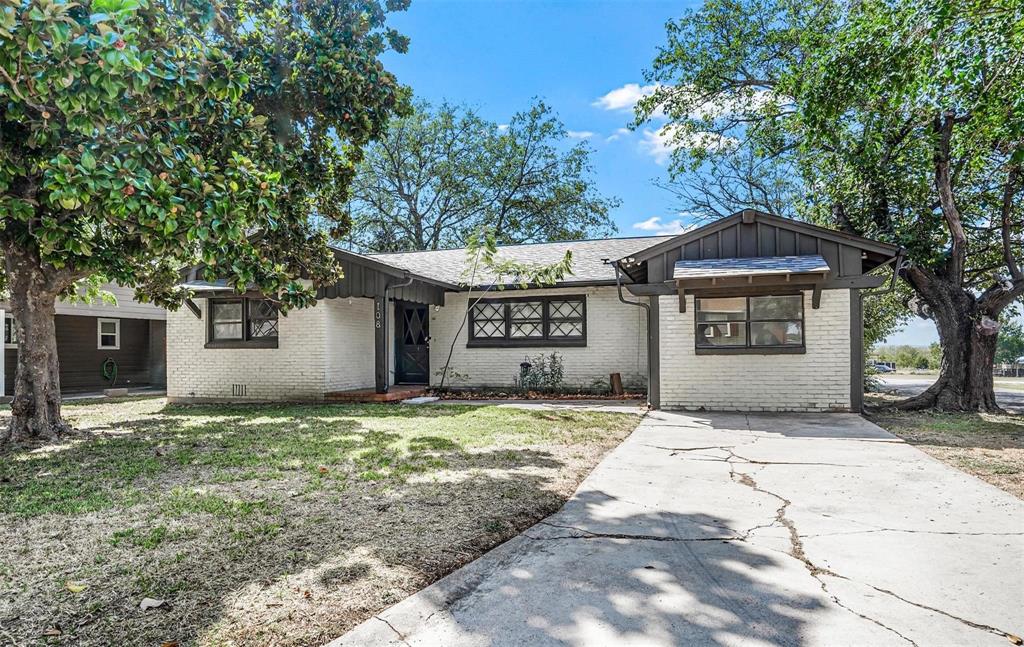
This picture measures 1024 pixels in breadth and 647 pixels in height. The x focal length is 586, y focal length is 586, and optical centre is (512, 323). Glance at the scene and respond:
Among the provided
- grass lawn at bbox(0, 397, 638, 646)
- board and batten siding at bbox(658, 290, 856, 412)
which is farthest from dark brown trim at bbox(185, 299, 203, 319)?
board and batten siding at bbox(658, 290, 856, 412)

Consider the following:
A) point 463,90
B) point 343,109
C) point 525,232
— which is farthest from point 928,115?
point 463,90

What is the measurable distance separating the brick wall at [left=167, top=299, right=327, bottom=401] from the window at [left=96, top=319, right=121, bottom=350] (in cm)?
690

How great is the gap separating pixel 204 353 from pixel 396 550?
11497 millimetres

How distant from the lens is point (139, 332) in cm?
1947

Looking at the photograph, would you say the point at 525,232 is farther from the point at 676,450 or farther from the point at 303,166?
the point at 676,450

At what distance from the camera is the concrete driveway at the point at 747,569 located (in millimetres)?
2465

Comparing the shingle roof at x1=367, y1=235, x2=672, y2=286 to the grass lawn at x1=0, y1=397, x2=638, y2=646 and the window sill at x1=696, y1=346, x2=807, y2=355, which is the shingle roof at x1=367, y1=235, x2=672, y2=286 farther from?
the grass lawn at x1=0, y1=397, x2=638, y2=646

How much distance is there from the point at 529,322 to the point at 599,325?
5.48 ft

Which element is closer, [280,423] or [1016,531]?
[1016,531]

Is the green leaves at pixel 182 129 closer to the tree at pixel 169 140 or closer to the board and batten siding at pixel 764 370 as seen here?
the tree at pixel 169 140

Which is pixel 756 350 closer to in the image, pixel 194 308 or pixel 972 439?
pixel 972 439

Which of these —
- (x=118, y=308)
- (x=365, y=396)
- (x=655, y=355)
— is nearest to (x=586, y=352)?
(x=655, y=355)

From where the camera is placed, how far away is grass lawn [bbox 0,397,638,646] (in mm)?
2564

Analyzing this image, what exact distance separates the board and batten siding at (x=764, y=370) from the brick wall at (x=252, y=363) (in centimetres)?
696
